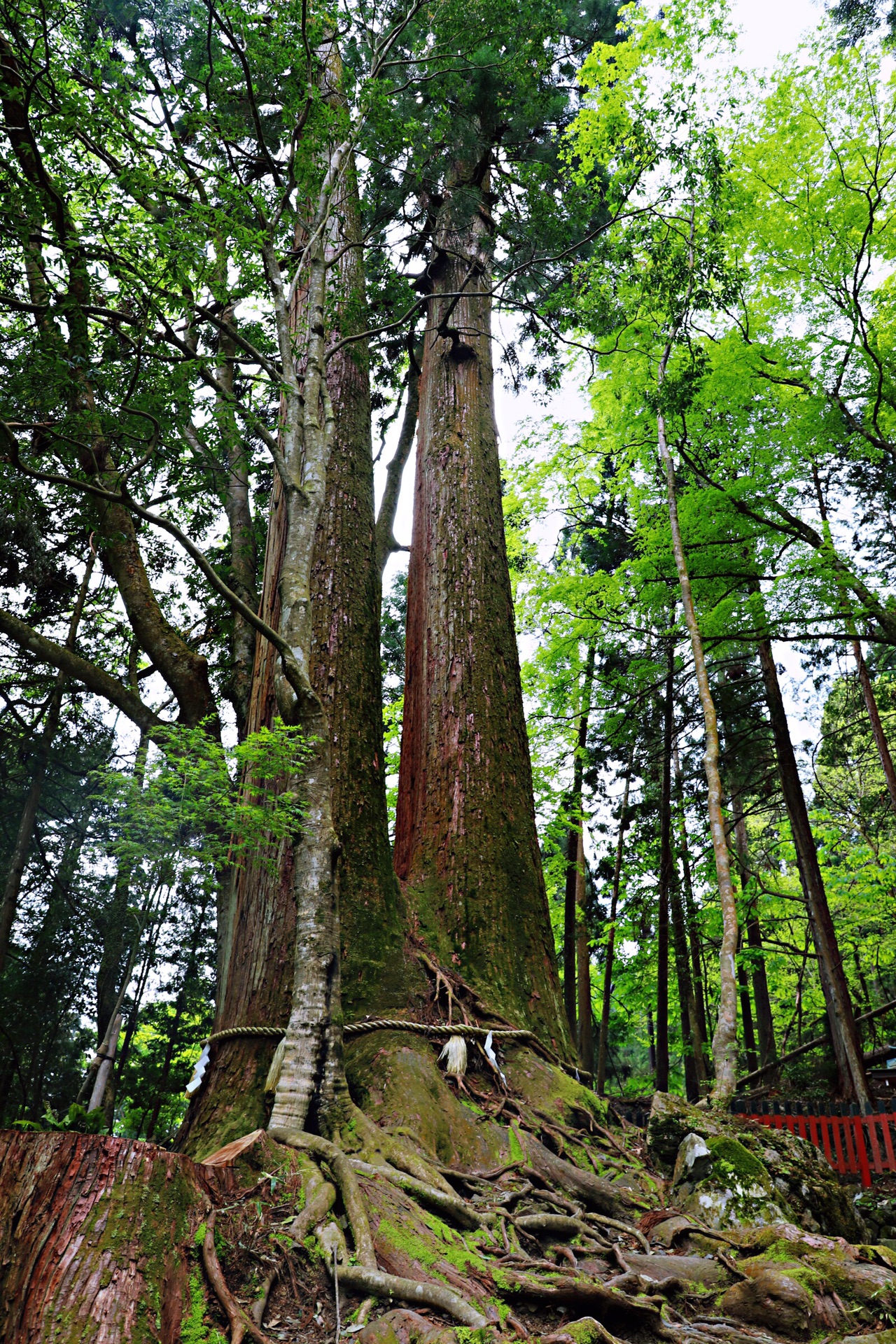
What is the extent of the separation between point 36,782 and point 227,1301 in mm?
9936

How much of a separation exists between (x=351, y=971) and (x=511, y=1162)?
1.21 meters

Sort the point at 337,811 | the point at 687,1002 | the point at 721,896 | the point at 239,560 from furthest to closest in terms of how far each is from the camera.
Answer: the point at 687,1002, the point at 239,560, the point at 721,896, the point at 337,811

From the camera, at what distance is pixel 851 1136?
8.29 metres

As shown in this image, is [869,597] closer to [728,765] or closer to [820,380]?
[820,380]

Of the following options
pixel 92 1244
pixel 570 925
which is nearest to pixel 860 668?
pixel 570 925

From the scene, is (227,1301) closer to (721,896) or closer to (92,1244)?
(92,1244)

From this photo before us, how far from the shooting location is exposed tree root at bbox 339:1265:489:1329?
2.33 m

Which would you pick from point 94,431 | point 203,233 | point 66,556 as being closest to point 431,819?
point 94,431

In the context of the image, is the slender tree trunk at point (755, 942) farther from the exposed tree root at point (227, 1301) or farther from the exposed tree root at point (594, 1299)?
the exposed tree root at point (227, 1301)

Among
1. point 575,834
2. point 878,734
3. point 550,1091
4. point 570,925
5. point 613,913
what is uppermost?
point 878,734

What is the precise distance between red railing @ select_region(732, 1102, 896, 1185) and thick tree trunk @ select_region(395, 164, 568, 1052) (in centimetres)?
497

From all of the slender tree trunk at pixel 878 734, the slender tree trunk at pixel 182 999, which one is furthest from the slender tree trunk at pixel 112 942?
the slender tree trunk at pixel 878 734

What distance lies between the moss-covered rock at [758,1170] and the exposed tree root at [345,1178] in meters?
2.17

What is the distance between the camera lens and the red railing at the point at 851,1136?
26.5ft
